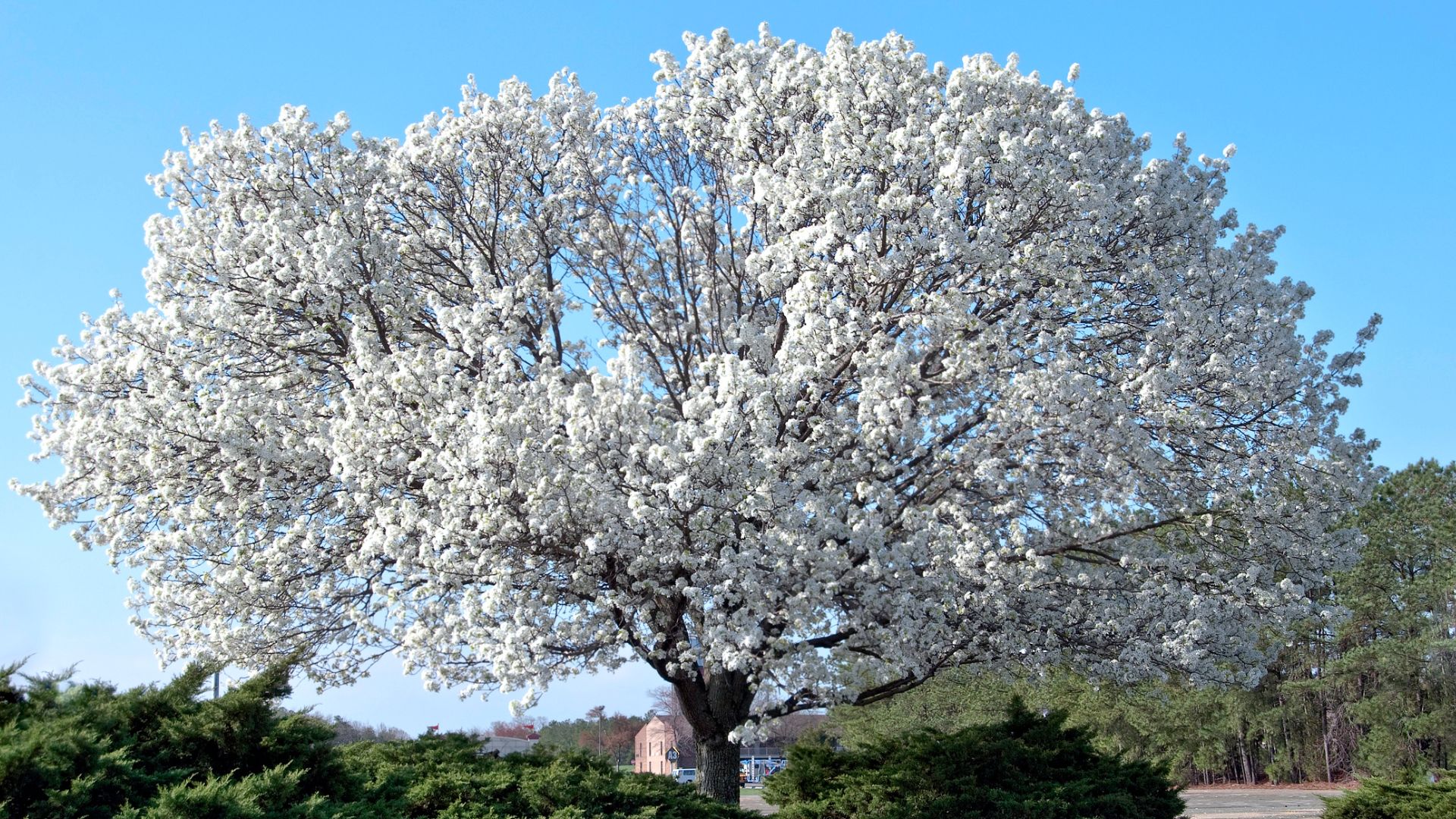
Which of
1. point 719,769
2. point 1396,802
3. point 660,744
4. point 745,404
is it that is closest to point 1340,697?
point 1396,802

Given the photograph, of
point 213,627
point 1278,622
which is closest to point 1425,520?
point 1278,622

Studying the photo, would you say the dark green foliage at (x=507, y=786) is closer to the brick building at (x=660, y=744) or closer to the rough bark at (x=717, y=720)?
the rough bark at (x=717, y=720)

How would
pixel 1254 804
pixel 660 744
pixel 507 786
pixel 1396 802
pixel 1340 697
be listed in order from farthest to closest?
pixel 660 744, pixel 1340 697, pixel 1254 804, pixel 1396 802, pixel 507 786

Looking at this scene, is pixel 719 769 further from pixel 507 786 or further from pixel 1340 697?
pixel 1340 697

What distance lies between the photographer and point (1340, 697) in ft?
126

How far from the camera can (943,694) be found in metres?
38.6

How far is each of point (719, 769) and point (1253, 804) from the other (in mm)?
23441

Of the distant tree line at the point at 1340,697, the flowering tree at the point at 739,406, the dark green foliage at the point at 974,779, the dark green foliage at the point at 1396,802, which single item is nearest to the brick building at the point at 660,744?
the distant tree line at the point at 1340,697

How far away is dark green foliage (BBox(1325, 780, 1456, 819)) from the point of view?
50.2 feet

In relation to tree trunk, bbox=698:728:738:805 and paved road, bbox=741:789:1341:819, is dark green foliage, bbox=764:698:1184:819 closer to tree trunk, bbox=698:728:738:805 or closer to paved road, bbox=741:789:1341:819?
tree trunk, bbox=698:728:738:805

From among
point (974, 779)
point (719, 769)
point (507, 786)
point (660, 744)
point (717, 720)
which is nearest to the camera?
point (507, 786)

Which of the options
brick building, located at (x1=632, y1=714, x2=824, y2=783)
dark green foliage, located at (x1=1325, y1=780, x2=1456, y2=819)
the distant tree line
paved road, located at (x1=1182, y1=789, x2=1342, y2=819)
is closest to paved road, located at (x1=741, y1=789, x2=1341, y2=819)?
paved road, located at (x1=1182, y1=789, x2=1342, y2=819)

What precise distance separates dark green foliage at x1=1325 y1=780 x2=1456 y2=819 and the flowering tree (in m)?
3.39

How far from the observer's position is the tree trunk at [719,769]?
1457 cm
